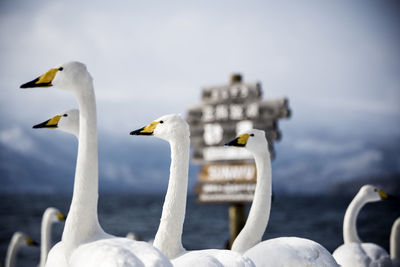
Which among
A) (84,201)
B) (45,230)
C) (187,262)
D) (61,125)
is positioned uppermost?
(61,125)

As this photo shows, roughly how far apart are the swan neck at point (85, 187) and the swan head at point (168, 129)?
0.75 metres

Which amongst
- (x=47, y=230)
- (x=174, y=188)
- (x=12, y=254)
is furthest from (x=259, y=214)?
(x=12, y=254)

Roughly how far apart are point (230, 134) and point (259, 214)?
17.5ft

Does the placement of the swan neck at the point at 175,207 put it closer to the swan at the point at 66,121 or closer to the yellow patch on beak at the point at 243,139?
the swan at the point at 66,121

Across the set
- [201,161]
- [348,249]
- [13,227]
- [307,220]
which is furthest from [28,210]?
[348,249]

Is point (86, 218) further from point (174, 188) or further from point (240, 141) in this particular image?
point (240, 141)

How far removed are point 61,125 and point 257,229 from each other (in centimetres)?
242

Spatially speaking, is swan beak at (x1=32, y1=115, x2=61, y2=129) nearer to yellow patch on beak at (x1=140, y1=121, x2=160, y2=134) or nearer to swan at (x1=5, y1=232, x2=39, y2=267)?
yellow patch on beak at (x1=140, y1=121, x2=160, y2=134)

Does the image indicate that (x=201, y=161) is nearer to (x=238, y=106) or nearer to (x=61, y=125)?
(x=238, y=106)

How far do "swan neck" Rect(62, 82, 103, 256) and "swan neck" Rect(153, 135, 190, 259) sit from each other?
0.80 m

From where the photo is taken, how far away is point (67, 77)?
4.47 metres

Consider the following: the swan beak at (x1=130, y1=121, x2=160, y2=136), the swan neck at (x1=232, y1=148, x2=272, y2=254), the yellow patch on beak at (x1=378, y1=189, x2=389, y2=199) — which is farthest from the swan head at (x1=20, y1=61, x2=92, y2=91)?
the yellow patch on beak at (x1=378, y1=189, x2=389, y2=199)

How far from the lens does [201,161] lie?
38.0 ft

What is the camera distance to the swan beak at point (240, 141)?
6444 millimetres
